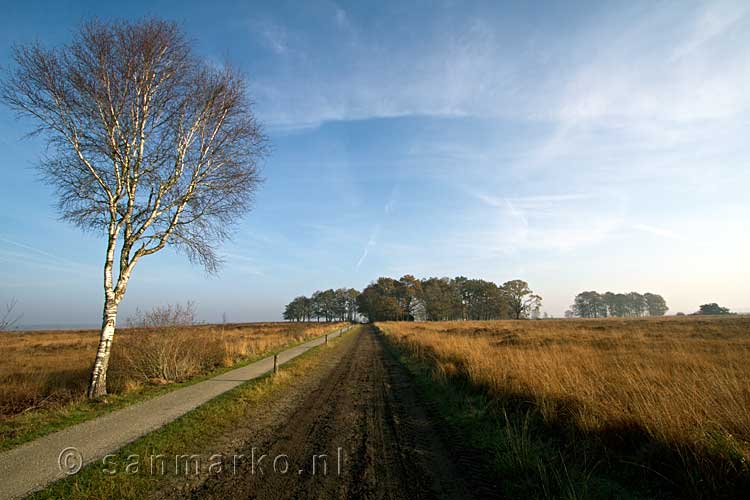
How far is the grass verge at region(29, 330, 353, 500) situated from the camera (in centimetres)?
413

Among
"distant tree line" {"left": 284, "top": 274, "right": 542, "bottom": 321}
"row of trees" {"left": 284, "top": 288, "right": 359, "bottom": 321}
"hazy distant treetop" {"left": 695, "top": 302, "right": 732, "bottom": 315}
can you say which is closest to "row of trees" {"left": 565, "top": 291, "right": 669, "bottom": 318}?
"hazy distant treetop" {"left": 695, "top": 302, "right": 732, "bottom": 315}

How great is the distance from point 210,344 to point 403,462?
601 inches

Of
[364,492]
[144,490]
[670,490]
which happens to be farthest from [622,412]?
[144,490]

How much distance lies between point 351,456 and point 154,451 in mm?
3261

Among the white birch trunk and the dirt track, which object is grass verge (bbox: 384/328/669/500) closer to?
the dirt track

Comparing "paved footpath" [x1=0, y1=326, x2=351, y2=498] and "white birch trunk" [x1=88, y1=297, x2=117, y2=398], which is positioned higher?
"white birch trunk" [x1=88, y1=297, x2=117, y2=398]

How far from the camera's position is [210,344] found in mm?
17016

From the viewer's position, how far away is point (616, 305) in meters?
144

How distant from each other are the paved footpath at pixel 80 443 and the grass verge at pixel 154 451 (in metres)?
0.28

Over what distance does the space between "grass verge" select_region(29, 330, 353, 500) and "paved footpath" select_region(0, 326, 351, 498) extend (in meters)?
0.28

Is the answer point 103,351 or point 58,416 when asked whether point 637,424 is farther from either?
point 103,351

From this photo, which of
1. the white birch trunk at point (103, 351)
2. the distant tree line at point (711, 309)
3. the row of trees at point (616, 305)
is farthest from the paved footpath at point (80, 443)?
the row of trees at point (616, 305)

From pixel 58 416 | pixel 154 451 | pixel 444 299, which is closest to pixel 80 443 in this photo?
pixel 154 451

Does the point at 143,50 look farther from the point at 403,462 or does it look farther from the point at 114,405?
the point at 403,462
